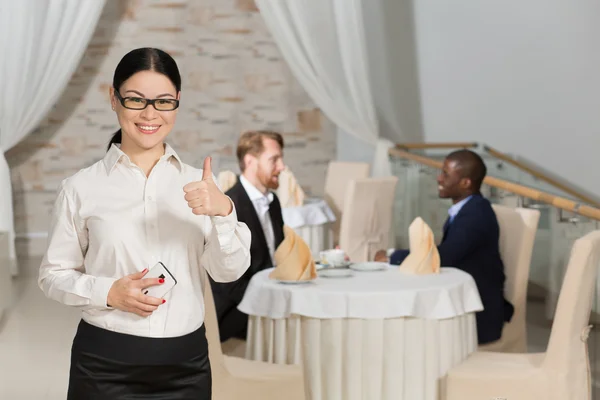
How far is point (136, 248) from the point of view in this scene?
1818 mm

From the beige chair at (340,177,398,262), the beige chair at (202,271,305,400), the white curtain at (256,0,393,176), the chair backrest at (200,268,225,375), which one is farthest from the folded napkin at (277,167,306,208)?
the chair backrest at (200,268,225,375)

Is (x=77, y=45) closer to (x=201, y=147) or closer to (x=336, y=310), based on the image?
(x=201, y=147)

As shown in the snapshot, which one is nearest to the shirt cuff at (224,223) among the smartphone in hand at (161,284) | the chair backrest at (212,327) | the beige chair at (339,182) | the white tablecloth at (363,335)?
the smartphone in hand at (161,284)

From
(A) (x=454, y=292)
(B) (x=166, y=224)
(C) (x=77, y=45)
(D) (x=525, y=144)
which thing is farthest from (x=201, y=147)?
(B) (x=166, y=224)

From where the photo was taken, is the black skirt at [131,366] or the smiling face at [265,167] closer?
the black skirt at [131,366]

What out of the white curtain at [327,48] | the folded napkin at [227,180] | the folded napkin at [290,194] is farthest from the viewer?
the white curtain at [327,48]

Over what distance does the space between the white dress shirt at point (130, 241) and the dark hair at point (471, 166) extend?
8.97 feet

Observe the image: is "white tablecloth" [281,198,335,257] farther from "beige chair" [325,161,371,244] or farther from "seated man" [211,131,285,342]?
"seated man" [211,131,285,342]

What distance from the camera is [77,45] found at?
7.96m

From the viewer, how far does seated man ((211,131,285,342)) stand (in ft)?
12.8

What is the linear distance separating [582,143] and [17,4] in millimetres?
4772

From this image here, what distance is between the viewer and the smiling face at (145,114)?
180cm

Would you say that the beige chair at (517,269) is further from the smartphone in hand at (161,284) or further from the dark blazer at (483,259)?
the smartphone in hand at (161,284)

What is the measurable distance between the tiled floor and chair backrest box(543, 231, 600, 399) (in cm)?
186
